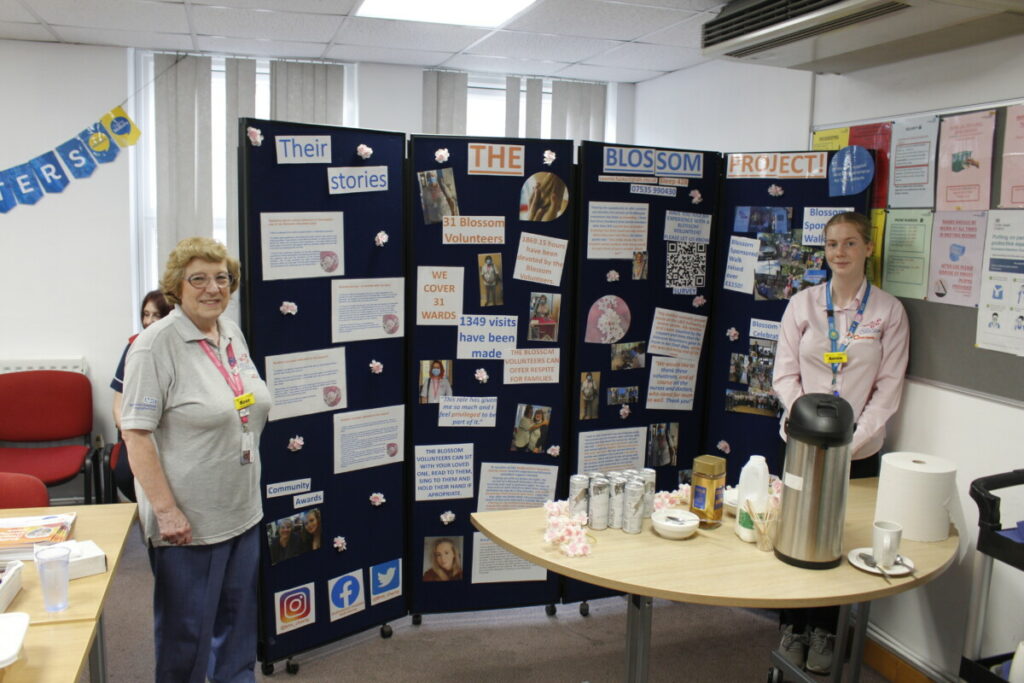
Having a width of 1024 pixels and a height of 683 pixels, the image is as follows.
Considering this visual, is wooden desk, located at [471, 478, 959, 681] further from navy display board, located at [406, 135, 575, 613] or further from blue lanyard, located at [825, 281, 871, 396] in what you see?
navy display board, located at [406, 135, 575, 613]

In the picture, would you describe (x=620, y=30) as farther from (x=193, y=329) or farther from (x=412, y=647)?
(x=412, y=647)

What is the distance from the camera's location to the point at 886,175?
3.15 meters

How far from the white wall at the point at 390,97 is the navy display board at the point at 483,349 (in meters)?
2.07

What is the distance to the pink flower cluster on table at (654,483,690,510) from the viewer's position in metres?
2.43

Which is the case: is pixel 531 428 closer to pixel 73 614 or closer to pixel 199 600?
pixel 199 600

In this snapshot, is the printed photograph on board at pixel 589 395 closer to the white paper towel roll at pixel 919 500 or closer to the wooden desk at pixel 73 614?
the white paper towel roll at pixel 919 500

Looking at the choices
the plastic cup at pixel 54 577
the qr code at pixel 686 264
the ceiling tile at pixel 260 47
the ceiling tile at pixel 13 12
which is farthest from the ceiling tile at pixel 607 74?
the plastic cup at pixel 54 577

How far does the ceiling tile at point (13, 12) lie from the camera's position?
11.9 ft

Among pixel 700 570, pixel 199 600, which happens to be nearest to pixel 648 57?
pixel 700 570

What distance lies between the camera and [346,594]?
318 cm

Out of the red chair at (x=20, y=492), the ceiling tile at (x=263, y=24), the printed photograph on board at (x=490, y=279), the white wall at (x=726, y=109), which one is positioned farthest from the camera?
the white wall at (x=726, y=109)

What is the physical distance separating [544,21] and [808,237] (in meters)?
1.64

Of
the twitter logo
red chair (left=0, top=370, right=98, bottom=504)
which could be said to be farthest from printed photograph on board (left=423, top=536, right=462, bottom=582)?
red chair (left=0, top=370, right=98, bottom=504)

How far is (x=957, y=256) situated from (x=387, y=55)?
3.31 meters
